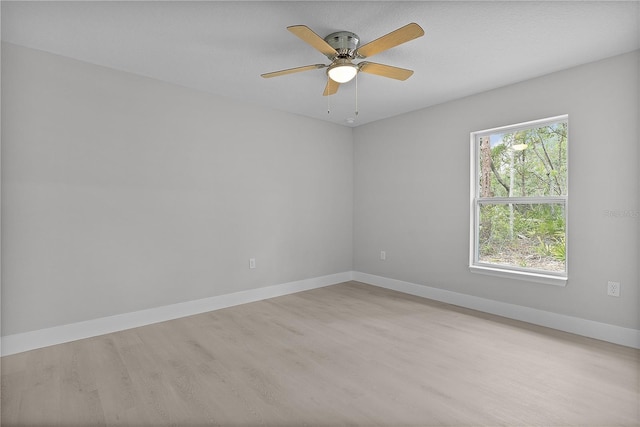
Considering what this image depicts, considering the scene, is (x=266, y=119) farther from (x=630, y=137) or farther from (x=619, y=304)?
(x=619, y=304)

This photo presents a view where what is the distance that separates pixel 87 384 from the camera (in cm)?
216

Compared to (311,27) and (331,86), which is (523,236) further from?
(311,27)

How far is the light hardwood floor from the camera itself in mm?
1829

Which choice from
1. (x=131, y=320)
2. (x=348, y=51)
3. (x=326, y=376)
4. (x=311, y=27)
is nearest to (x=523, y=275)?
(x=326, y=376)

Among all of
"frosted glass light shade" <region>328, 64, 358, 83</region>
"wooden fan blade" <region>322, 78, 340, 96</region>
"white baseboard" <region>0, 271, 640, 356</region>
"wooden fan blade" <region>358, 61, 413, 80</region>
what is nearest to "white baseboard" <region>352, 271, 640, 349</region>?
"white baseboard" <region>0, 271, 640, 356</region>

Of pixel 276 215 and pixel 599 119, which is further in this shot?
pixel 276 215

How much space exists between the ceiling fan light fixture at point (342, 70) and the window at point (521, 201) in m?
2.05

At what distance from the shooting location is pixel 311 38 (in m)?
2.10

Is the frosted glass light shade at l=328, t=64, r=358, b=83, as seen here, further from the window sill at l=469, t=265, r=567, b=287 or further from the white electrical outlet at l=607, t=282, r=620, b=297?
the white electrical outlet at l=607, t=282, r=620, b=297

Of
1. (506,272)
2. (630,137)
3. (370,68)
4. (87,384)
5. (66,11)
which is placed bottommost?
(87,384)

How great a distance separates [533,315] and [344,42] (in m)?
3.16

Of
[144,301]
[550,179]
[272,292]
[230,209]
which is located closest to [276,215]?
[230,209]

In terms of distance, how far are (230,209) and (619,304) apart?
391 centimetres

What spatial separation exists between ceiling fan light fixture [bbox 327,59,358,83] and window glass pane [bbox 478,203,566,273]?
92.4 inches
